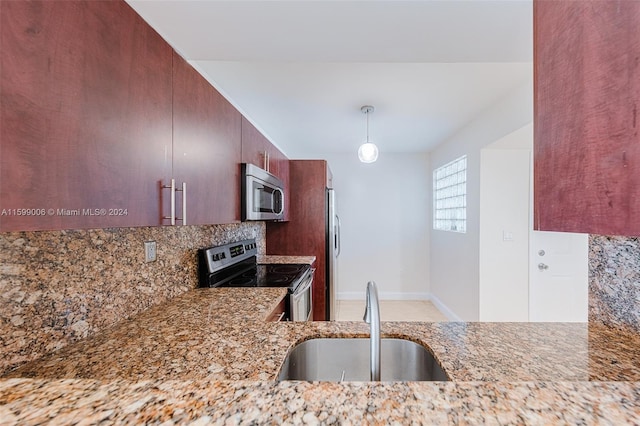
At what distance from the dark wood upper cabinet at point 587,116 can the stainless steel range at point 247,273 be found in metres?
1.50

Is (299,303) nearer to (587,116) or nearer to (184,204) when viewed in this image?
(184,204)

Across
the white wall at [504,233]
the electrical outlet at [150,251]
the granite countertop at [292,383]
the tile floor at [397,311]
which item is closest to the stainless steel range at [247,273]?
the electrical outlet at [150,251]

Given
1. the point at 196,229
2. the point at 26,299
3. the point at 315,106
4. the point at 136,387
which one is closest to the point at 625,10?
the point at 136,387

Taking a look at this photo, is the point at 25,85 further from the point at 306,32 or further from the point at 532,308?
the point at 532,308

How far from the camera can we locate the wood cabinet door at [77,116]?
0.55 m

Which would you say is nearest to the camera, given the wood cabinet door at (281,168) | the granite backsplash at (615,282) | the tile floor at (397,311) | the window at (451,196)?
the granite backsplash at (615,282)

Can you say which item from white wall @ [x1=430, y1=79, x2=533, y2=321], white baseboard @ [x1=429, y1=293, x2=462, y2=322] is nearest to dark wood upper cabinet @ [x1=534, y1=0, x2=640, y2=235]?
white wall @ [x1=430, y1=79, x2=533, y2=321]

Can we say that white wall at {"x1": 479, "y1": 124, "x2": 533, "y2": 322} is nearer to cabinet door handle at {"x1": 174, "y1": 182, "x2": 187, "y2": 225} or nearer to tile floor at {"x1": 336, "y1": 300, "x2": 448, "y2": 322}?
tile floor at {"x1": 336, "y1": 300, "x2": 448, "y2": 322}

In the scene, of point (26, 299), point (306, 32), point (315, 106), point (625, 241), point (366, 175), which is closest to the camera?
point (26, 299)

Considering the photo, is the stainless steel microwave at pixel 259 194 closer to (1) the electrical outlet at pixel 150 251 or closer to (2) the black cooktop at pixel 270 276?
(2) the black cooktop at pixel 270 276

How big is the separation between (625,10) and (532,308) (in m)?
3.23

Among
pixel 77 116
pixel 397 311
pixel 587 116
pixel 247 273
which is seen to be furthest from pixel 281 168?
pixel 397 311

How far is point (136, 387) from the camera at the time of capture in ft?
1.93

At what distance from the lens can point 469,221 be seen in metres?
3.31
